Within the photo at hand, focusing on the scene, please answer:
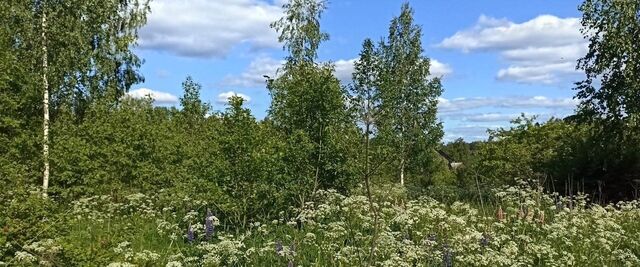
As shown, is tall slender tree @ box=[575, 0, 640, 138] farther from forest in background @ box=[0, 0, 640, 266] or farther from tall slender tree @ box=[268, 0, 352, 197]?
tall slender tree @ box=[268, 0, 352, 197]

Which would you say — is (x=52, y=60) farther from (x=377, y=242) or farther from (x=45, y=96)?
(x=377, y=242)

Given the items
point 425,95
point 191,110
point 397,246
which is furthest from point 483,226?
point 425,95

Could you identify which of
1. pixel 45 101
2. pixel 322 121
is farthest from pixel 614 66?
pixel 45 101

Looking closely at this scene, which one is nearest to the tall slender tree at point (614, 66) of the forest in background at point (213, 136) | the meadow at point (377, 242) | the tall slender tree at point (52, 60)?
the forest in background at point (213, 136)

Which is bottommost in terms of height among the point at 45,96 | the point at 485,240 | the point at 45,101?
the point at 485,240

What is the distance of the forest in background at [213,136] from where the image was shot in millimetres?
11258

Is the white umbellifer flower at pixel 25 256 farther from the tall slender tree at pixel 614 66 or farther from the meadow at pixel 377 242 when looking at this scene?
the tall slender tree at pixel 614 66

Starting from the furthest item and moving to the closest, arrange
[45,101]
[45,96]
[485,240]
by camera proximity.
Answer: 1. [45,96]
2. [45,101]
3. [485,240]

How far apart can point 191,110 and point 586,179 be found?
18.4 m

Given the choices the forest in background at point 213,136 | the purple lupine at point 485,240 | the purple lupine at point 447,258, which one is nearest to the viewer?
the purple lupine at point 447,258

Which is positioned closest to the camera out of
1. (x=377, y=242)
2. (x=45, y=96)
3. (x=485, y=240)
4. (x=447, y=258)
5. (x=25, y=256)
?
(x=25, y=256)

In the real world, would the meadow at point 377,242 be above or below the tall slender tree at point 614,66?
below

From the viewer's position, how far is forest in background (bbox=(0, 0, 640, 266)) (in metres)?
11.3

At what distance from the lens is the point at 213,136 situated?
43.2ft
